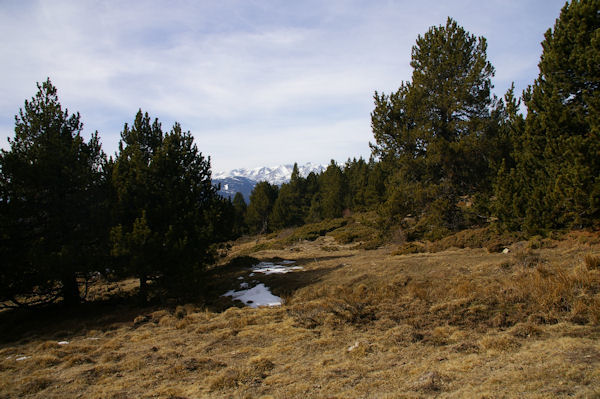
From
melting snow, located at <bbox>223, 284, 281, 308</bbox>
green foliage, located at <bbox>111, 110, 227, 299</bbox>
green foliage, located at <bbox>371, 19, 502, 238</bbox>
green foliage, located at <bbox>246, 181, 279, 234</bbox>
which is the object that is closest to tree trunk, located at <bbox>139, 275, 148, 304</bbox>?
green foliage, located at <bbox>111, 110, 227, 299</bbox>

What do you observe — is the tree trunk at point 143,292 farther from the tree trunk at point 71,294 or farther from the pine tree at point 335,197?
the pine tree at point 335,197

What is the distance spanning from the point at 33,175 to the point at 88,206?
6.74ft

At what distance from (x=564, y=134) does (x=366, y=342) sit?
419 inches

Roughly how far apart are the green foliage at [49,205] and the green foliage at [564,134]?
650 inches

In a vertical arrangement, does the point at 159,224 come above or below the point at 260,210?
below

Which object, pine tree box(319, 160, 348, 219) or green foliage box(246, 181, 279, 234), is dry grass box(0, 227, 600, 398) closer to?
pine tree box(319, 160, 348, 219)

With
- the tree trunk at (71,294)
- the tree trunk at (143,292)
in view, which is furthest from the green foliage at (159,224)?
the tree trunk at (71,294)

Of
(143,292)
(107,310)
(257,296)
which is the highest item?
(143,292)

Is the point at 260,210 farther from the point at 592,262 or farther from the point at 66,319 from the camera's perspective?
the point at 592,262

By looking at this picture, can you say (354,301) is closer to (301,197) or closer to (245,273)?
(245,273)

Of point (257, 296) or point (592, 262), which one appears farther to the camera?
point (257, 296)

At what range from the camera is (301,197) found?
6050 cm

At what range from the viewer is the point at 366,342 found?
6.46 metres

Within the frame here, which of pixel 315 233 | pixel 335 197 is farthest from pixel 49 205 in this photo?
pixel 335 197
